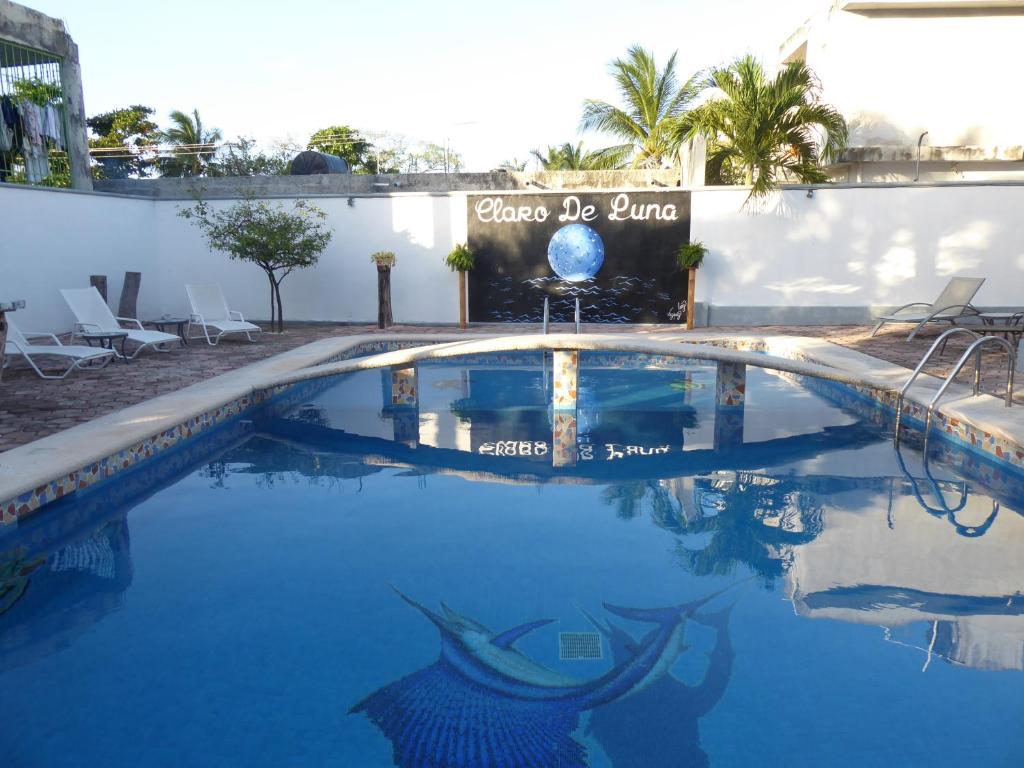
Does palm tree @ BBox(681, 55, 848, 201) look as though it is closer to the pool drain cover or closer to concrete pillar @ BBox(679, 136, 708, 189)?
concrete pillar @ BBox(679, 136, 708, 189)

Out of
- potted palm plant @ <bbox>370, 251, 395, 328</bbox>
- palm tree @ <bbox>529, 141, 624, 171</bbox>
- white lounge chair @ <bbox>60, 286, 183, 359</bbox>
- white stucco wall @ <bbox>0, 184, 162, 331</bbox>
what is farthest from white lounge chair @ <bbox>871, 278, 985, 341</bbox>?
palm tree @ <bbox>529, 141, 624, 171</bbox>

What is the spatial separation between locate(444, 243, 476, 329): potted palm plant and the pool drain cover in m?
10.5

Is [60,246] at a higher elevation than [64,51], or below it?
below

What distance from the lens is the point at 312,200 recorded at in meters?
14.1

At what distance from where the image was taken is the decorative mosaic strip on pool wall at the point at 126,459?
4512 mm

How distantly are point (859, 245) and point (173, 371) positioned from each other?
11.1m

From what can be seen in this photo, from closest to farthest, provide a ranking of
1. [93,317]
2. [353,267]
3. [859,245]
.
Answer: [93,317], [859,245], [353,267]

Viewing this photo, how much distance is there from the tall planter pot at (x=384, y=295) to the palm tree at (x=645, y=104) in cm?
1409

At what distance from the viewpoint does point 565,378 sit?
26.1ft

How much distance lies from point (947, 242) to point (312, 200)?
11.2 metres

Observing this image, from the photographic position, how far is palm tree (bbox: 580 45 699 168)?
24812 mm

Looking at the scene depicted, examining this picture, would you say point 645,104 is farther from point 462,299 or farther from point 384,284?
point 384,284

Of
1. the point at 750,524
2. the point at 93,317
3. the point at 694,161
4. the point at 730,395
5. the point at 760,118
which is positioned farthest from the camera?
the point at 694,161

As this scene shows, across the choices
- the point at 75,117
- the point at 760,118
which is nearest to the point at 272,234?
the point at 75,117
